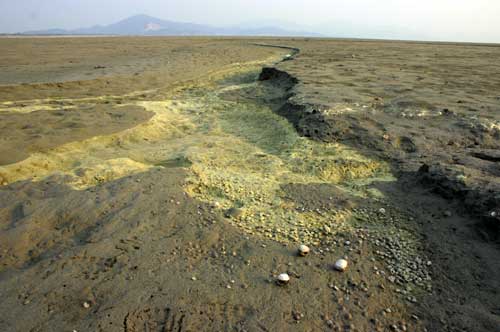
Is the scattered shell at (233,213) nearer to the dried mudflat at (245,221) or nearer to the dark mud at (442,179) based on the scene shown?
the dried mudflat at (245,221)

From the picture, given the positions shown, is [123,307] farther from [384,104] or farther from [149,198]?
[384,104]

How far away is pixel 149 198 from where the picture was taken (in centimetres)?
375

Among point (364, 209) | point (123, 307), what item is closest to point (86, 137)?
point (123, 307)

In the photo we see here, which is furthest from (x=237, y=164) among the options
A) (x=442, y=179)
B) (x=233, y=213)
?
(x=442, y=179)

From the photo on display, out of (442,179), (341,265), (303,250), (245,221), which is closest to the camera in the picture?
(341,265)

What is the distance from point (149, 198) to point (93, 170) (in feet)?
3.74

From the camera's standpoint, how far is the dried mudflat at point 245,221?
241 cm

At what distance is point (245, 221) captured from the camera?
338 centimetres

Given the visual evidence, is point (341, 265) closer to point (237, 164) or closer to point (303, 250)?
point (303, 250)

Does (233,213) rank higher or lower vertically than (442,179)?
lower

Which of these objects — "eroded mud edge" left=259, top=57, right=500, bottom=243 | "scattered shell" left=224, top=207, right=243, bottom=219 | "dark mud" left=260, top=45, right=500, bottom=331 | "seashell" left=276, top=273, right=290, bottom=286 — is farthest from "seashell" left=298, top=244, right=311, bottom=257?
"eroded mud edge" left=259, top=57, right=500, bottom=243

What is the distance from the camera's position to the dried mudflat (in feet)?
7.90

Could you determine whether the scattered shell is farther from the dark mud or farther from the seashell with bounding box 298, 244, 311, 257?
the dark mud

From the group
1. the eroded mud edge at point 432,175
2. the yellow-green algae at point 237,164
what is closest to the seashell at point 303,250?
the yellow-green algae at point 237,164
